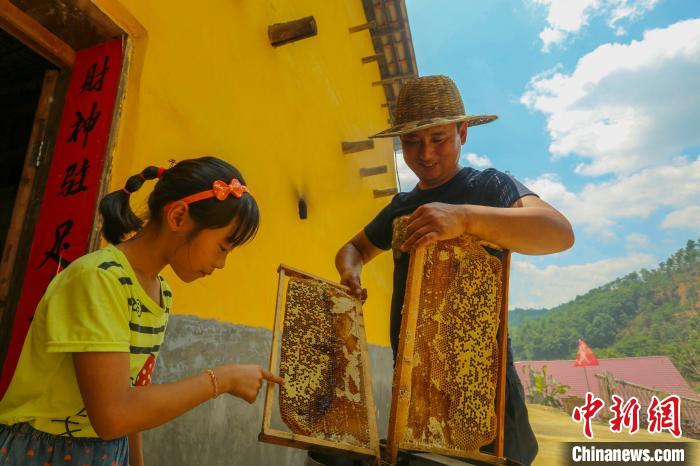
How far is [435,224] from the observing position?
159cm

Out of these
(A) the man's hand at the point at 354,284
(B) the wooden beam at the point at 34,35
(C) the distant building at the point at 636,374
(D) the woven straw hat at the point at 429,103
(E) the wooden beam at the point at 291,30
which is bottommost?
(C) the distant building at the point at 636,374

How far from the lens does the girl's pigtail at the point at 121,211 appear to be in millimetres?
1643

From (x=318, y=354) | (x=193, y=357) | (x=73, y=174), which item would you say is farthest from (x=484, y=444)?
(x=73, y=174)

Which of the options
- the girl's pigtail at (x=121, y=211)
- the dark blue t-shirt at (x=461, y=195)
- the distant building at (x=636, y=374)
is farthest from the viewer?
the distant building at (x=636, y=374)

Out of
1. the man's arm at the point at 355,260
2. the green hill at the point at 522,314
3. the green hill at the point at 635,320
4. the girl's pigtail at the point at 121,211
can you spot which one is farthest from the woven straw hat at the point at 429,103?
the green hill at the point at 522,314

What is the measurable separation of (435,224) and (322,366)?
2.87ft

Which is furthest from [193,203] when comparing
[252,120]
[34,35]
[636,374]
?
[636,374]

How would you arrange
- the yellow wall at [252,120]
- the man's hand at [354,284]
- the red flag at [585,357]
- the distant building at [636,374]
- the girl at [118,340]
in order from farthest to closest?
1. the distant building at [636,374]
2. the red flag at [585,357]
3. the yellow wall at [252,120]
4. the man's hand at [354,284]
5. the girl at [118,340]

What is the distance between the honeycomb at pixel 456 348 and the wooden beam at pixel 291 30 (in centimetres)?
317

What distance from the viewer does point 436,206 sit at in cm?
160

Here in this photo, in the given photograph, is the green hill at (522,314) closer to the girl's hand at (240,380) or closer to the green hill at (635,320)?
the green hill at (635,320)

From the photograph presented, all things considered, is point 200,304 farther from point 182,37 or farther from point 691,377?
point 691,377

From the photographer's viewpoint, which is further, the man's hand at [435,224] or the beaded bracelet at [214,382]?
the man's hand at [435,224]

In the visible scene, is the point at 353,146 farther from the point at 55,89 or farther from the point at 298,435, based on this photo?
the point at 298,435
